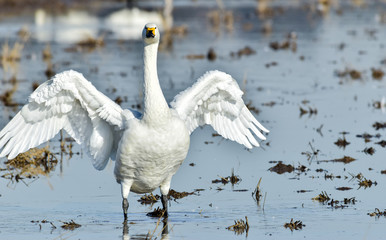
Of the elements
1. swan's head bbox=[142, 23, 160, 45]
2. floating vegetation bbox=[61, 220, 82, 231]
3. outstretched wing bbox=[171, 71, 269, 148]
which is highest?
swan's head bbox=[142, 23, 160, 45]

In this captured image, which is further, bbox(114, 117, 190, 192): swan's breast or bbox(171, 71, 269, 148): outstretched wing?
bbox(171, 71, 269, 148): outstretched wing

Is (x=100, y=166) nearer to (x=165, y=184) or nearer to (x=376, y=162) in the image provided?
(x=165, y=184)

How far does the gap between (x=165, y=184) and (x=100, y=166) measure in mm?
908

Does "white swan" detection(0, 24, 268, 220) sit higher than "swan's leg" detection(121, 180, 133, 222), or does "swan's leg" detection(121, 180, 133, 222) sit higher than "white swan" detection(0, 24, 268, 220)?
"white swan" detection(0, 24, 268, 220)

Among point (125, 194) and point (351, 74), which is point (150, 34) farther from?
point (351, 74)

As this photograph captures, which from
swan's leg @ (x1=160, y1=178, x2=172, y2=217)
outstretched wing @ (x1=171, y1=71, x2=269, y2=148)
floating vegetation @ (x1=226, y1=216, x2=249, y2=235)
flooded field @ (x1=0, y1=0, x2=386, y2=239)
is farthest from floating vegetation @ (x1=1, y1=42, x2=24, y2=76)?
floating vegetation @ (x1=226, y1=216, x2=249, y2=235)

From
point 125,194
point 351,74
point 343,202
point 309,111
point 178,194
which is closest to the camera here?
point 125,194

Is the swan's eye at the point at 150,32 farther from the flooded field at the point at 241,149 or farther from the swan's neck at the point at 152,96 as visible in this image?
the flooded field at the point at 241,149

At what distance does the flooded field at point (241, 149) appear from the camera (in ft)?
30.8

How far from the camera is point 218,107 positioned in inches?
417

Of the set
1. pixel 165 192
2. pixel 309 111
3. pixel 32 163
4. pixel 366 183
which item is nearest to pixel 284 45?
pixel 309 111

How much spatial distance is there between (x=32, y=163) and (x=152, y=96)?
3593 mm

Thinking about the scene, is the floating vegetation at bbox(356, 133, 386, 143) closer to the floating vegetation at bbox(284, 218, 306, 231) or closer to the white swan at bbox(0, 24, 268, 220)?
the white swan at bbox(0, 24, 268, 220)

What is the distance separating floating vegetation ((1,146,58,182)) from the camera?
1189cm
